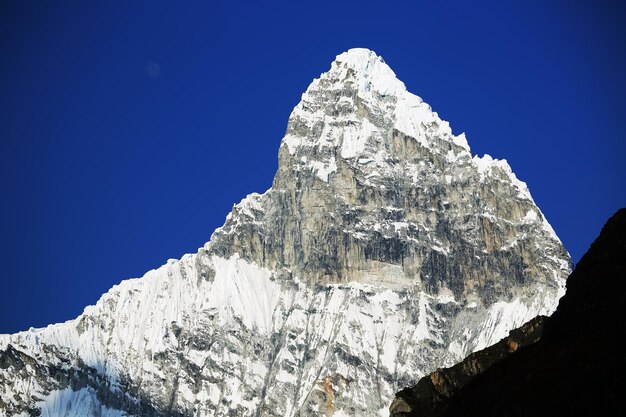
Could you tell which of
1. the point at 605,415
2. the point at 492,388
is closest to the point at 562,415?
the point at 605,415

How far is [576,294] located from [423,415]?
53.6 feet

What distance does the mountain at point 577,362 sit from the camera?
65.0m

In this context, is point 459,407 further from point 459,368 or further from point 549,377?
point 459,368

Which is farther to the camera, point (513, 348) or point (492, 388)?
point (513, 348)

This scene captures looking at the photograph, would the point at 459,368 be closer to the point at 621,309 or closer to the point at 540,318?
the point at 540,318

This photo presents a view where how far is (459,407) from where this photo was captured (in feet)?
244

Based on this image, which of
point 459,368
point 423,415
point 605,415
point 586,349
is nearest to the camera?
point 605,415

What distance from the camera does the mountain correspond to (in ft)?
213

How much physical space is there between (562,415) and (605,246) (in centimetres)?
1470

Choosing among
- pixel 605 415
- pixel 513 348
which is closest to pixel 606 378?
pixel 605 415

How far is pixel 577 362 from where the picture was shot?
66688mm

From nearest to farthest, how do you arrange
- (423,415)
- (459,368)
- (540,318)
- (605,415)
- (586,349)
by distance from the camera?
(605,415)
(586,349)
(423,415)
(459,368)
(540,318)

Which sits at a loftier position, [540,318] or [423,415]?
[540,318]

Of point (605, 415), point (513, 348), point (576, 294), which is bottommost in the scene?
point (605, 415)
